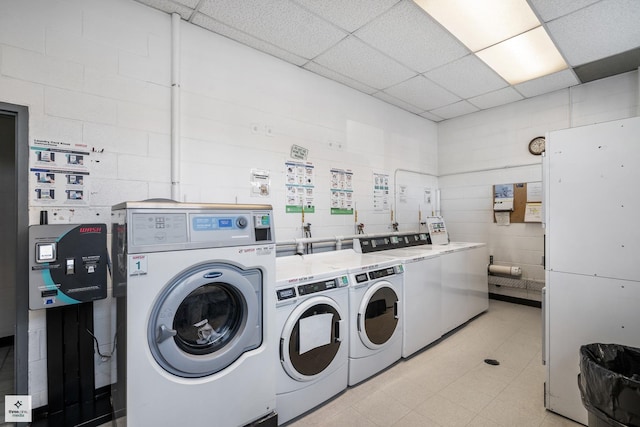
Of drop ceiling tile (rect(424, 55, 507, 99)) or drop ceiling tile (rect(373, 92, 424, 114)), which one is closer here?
drop ceiling tile (rect(424, 55, 507, 99))


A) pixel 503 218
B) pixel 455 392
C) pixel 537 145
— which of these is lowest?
pixel 455 392

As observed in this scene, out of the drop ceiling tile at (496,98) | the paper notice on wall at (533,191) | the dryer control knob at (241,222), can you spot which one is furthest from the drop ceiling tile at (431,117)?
the dryer control knob at (241,222)

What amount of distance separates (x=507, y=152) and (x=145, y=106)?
4592 millimetres

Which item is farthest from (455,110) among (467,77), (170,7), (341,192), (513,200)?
(170,7)

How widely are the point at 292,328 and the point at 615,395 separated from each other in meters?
1.61

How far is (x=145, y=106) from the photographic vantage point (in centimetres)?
216

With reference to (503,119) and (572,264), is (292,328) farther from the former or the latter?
(503,119)

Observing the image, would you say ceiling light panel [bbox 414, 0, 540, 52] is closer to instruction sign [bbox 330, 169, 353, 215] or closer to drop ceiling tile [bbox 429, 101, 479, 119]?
drop ceiling tile [bbox 429, 101, 479, 119]

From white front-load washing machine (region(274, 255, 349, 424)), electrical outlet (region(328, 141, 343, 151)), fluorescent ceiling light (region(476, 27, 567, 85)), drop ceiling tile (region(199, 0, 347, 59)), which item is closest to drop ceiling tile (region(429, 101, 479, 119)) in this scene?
fluorescent ceiling light (region(476, 27, 567, 85))

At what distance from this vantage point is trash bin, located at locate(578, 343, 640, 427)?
126 cm

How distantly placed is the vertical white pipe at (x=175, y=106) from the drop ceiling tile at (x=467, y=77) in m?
2.59

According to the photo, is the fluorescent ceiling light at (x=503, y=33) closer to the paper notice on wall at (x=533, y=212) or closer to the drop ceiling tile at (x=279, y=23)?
the drop ceiling tile at (x=279, y=23)

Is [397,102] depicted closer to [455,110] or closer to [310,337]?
[455,110]

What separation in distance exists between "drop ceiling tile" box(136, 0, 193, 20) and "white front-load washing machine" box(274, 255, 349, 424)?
213cm
